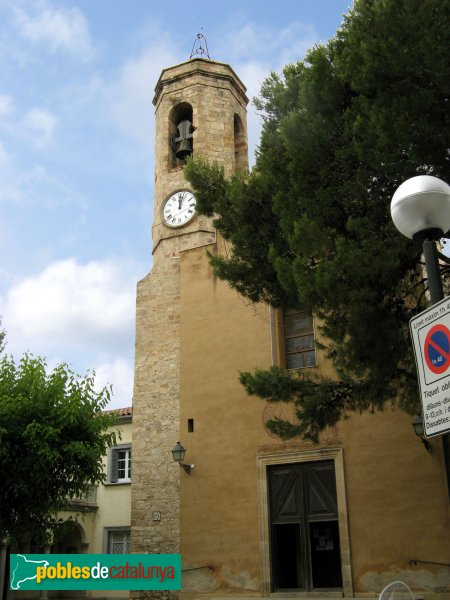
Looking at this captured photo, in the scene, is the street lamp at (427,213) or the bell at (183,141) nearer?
the street lamp at (427,213)

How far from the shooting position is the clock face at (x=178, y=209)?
Result: 1745cm

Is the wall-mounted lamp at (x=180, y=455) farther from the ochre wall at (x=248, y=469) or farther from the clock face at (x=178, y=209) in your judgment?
the clock face at (x=178, y=209)

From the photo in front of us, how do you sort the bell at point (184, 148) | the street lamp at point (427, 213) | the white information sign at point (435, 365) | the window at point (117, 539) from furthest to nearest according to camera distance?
the window at point (117, 539) → the bell at point (184, 148) → the street lamp at point (427, 213) → the white information sign at point (435, 365)

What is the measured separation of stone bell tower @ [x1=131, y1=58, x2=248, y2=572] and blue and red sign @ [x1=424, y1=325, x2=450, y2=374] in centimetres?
1191

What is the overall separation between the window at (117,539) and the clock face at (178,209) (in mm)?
12048

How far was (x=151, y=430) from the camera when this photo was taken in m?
15.6

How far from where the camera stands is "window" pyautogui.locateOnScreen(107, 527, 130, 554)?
76.7 ft

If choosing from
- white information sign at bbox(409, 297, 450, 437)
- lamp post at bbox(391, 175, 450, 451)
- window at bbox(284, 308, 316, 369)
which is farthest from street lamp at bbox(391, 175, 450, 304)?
window at bbox(284, 308, 316, 369)

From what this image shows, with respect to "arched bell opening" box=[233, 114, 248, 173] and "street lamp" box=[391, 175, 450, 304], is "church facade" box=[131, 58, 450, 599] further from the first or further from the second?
"street lamp" box=[391, 175, 450, 304]

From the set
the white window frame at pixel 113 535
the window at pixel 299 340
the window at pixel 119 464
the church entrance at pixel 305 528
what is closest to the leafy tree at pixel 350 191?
the church entrance at pixel 305 528

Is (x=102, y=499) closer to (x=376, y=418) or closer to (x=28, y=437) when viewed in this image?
(x=28, y=437)

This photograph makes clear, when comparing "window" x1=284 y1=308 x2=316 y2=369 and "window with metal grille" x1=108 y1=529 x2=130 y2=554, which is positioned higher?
"window" x1=284 y1=308 x2=316 y2=369

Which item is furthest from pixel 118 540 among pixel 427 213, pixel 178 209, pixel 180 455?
pixel 427 213

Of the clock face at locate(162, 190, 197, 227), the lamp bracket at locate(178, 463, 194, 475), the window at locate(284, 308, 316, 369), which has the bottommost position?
the lamp bracket at locate(178, 463, 194, 475)
